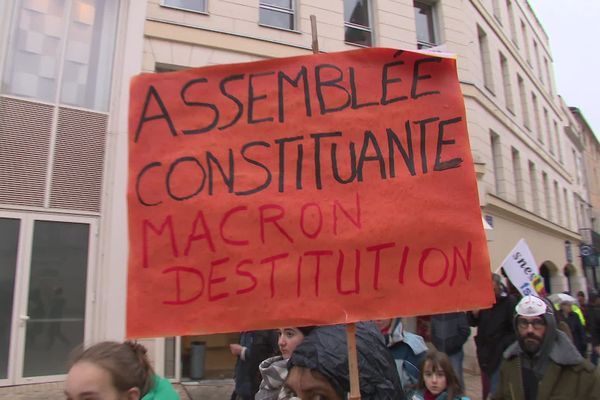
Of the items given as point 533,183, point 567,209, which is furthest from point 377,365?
point 567,209

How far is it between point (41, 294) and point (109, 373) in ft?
20.1

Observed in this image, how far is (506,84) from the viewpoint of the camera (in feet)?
52.6

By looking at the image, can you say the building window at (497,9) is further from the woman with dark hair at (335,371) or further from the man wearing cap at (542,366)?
the woman with dark hair at (335,371)

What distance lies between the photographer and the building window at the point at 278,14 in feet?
33.3

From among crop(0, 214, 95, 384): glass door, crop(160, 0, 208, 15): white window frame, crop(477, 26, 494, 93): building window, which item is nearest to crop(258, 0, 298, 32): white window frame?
crop(160, 0, 208, 15): white window frame

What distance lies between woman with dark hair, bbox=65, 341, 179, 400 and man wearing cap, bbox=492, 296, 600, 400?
2.22 m

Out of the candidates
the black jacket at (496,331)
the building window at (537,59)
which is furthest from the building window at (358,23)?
the building window at (537,59)

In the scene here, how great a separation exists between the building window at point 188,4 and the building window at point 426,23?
5.67 m

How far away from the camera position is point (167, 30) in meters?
8.92

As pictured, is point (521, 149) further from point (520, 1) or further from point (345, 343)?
point (345, 343)

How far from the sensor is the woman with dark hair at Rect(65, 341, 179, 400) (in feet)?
6.11

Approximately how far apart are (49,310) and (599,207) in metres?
36.5

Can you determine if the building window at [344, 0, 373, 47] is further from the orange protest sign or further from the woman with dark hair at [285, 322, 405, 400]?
the woman with dark hair at [285, 322, 405, 400]

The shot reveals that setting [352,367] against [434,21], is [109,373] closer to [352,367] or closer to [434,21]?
[352,367]
